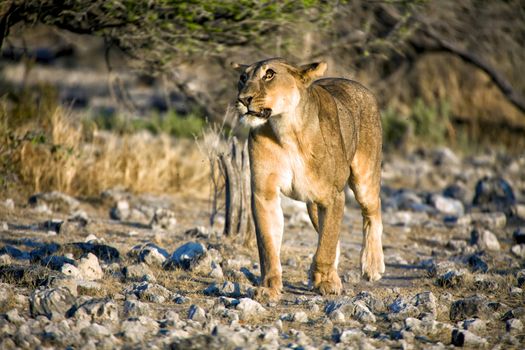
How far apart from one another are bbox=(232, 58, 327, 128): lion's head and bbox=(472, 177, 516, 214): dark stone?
220 inches

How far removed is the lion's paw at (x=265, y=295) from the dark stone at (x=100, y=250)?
160 cm

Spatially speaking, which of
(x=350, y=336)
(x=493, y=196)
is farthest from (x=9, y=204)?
(x=493, y=196)

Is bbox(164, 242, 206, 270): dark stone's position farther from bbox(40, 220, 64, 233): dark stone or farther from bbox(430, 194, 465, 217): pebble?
bbox(430, 194, 465, 217): pebble

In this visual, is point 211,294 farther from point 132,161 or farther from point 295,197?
point 132,161

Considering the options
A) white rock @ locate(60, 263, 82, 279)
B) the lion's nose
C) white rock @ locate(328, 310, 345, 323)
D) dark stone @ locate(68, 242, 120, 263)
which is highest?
the lion's nose

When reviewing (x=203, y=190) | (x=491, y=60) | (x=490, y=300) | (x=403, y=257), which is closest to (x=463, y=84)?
(x=491, y=60)

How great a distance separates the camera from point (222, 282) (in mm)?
6609

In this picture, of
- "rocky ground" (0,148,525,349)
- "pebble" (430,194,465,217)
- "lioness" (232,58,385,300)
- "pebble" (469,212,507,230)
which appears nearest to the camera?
"rocky ground" (0,148,525,349)

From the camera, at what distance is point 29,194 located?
9625mm

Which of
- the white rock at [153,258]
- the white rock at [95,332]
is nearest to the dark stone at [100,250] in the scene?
the white rock at [153,258]

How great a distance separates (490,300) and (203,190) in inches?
212

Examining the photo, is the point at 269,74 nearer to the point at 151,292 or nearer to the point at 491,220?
the point at 151,292

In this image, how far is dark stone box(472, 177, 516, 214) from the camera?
11.2 m

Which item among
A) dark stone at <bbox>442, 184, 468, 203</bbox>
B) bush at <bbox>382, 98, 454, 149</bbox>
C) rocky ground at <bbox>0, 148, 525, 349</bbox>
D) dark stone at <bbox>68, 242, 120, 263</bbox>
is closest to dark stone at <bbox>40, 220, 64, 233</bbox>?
rocky ground at <bbox>0, 148, 525, 349</bbox>
